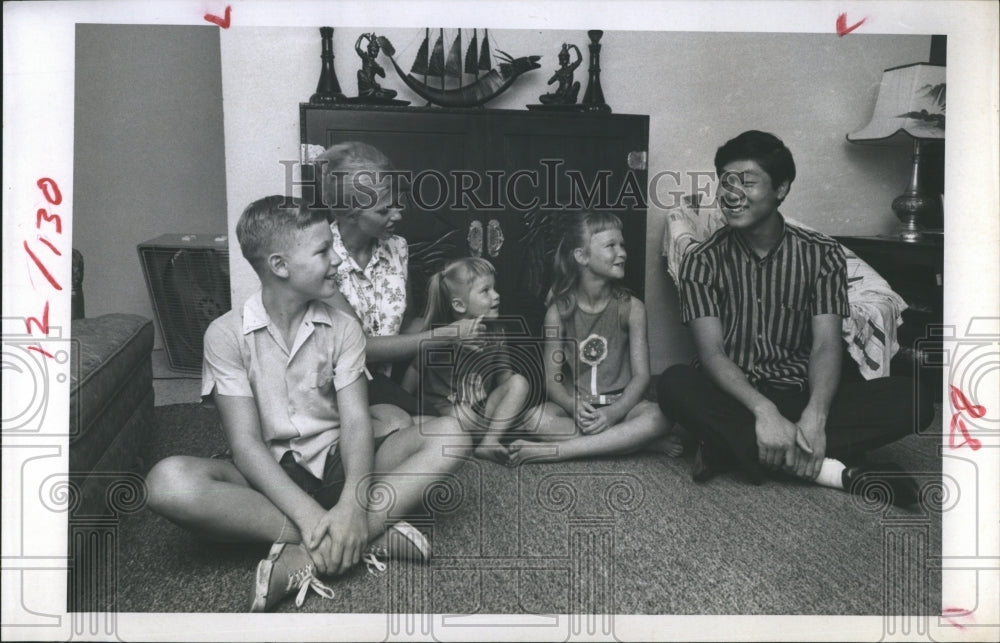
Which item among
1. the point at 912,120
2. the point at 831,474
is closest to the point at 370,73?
the point at 912,120

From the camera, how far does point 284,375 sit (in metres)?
1.20

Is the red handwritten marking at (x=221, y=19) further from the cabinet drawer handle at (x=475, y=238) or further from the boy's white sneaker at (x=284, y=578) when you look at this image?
the boy's white sneaker at (x=284, y=578)

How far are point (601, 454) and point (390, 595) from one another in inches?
22.3

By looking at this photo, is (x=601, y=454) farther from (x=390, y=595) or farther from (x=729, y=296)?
(x=390, y=595)

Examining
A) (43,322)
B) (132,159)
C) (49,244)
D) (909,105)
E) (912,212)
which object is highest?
(909,105)

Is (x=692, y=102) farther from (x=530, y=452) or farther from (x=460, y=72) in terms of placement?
(x=530, y=452)

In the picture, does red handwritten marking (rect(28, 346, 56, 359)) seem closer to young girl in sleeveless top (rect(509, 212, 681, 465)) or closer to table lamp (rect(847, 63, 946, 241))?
young girl in sleeveless top (rect(509, 212, 681, 465))

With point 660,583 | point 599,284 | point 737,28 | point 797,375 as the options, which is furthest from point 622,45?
point 660,583

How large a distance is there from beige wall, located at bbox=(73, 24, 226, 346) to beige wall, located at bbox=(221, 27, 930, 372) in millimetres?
90

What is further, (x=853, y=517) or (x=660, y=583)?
(x=853, y=517)

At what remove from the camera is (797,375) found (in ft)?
4.61

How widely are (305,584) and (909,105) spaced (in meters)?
1.52

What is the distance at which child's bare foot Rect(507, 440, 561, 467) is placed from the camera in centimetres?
139

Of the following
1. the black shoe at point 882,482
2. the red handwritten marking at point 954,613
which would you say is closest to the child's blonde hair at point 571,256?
the black shoe at point 882,482
